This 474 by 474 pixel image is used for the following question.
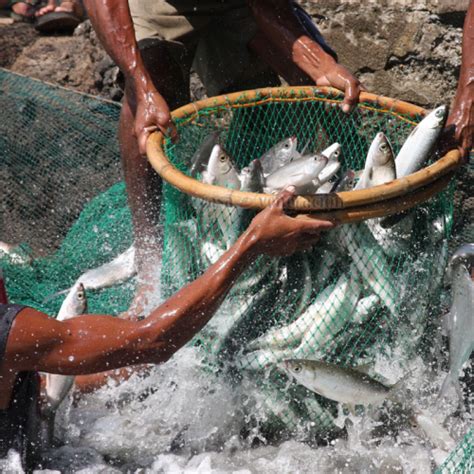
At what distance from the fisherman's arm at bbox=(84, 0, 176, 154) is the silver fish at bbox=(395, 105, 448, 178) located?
970 millimetres

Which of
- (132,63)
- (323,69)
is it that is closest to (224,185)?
(132,63)

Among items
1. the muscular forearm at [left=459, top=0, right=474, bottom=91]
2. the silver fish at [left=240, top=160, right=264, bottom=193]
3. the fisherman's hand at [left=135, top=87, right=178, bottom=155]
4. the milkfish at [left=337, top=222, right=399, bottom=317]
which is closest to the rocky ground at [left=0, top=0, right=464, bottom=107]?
the muscular forearm at [left=459, top=0, right=474, bottom=91]

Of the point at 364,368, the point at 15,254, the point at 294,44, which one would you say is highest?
the point at 294,44

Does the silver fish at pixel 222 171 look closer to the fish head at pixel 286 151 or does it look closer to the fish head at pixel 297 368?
the fish head at pixel 286 151

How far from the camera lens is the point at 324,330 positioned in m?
3.40

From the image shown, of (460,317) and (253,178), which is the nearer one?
(253,178)

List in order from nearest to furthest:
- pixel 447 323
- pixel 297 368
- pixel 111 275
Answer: pixel 297 368 → pixel 447 323 → pixel 111 275

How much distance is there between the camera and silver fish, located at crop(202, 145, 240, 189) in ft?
11.1

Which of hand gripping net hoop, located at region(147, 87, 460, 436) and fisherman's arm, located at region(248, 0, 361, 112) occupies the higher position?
fisherman's arm, located at region(248, 0, 361, 112)

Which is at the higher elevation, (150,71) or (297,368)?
(150,71)

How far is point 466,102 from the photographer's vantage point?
12.0 feet

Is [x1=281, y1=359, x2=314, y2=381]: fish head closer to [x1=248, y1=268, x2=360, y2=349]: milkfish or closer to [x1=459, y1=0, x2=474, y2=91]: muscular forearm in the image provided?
[x1=248, y1=268, x2=360, y2=349]: milkfish

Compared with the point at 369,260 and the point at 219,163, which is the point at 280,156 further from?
the point at 369,260

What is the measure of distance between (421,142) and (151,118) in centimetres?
112
